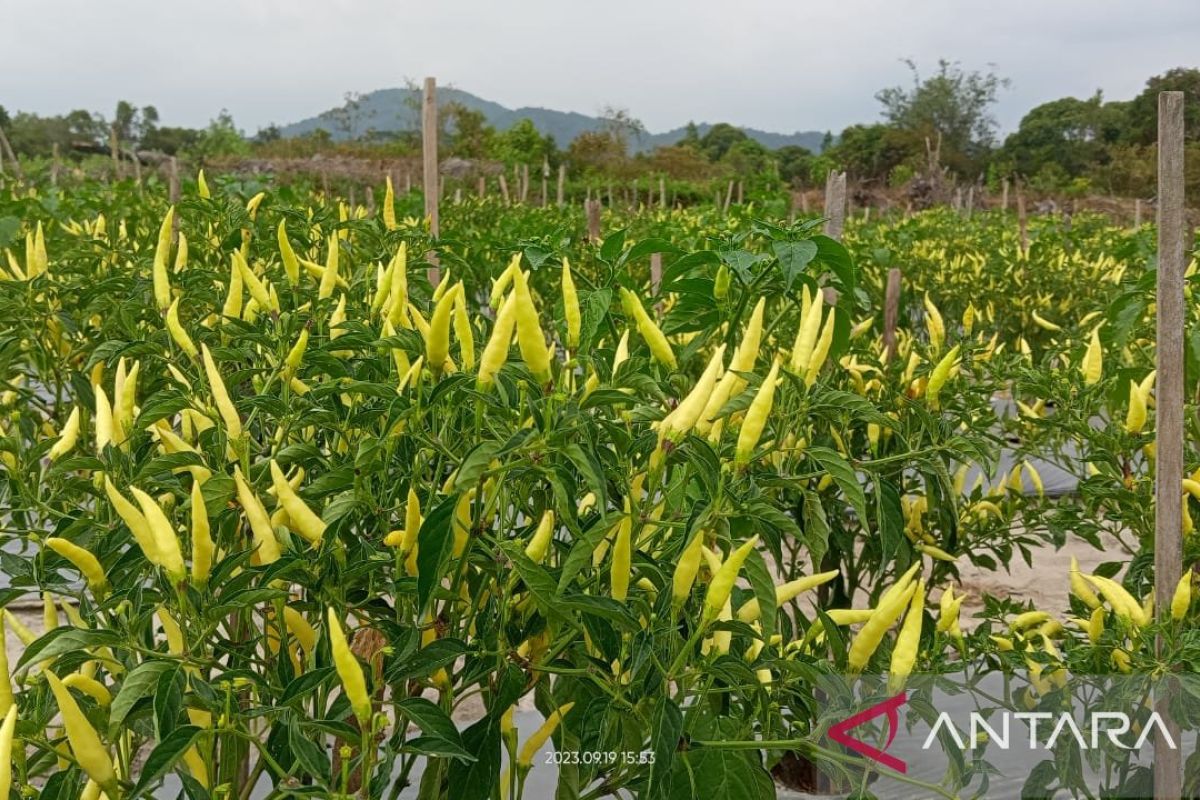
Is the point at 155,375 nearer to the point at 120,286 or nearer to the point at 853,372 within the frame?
the point at 120,286

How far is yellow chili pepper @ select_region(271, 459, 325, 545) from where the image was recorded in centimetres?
107

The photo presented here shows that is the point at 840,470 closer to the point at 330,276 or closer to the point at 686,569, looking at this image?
the point at 686,569

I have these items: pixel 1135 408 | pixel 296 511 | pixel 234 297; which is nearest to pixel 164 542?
pixel 296 511

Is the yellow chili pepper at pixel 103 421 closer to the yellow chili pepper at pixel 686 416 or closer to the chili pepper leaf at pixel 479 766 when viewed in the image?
the chili pepper leaf at pixel 479 766

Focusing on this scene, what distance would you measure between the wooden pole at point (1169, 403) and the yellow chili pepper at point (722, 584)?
0.81 m

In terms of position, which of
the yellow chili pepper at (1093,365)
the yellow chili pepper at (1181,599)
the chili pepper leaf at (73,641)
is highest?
the yellow chili pepper at (1093,365)

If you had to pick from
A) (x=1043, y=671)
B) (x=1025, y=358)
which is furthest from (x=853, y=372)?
(x=1043, y=671)

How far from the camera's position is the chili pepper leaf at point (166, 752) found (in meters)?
0.88

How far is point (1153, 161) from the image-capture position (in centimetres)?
2852

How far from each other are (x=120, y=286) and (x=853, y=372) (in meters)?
1.33

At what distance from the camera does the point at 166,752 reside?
89cm

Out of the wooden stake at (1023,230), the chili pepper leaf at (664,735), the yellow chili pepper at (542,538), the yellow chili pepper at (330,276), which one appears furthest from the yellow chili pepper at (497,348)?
the wooden stake at (1023,230)

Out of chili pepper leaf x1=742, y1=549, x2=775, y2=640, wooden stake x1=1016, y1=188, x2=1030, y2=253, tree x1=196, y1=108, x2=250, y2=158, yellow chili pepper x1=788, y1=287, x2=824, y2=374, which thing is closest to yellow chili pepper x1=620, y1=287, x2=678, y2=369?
yellow chili pepper x1=788, y1=287, x2=824, y2=374

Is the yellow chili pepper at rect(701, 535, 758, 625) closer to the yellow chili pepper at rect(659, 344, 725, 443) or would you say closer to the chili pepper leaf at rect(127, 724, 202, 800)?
the yellow chili pepper at rect(659, 344, 725, 443)
